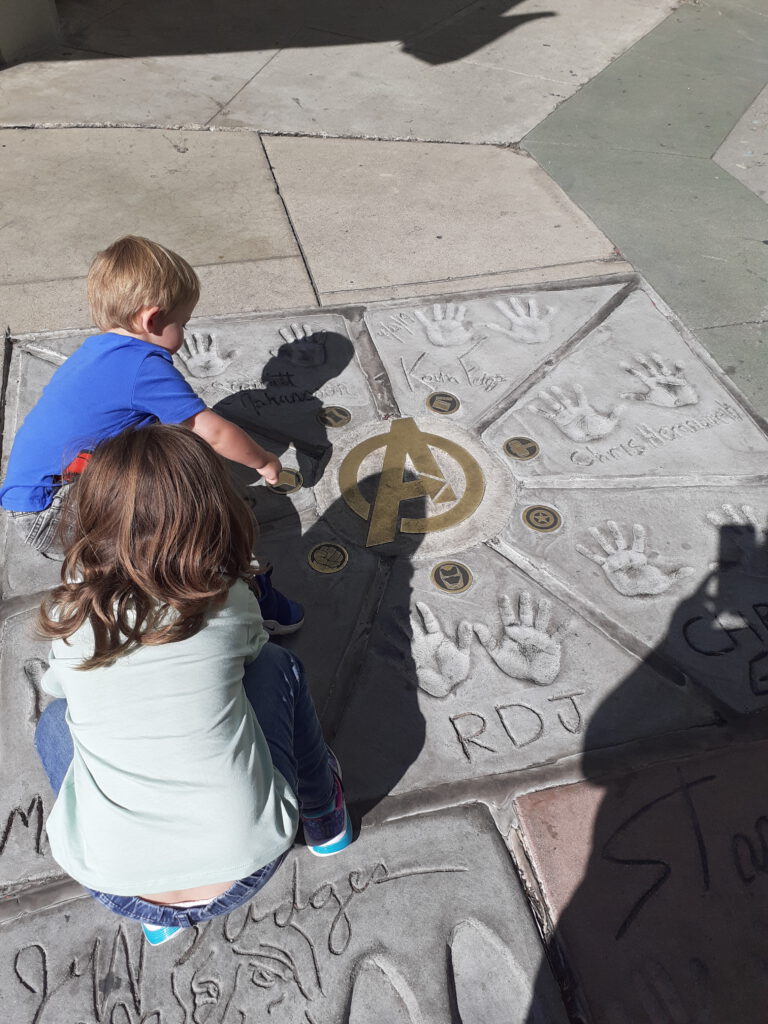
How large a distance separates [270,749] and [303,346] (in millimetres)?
2173

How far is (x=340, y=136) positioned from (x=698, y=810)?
14.9 ft

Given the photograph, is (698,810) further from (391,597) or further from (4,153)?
(4,153)

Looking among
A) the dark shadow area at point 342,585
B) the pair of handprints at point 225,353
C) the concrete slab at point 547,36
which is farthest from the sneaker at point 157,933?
the concrete slab at point 547,36

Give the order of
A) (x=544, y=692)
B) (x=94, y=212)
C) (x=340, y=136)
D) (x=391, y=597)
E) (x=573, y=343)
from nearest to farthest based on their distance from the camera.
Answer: (x=544, y=692)
(x=391, y=597)
(x=573, y=343)
(x=94, y=212)
(x=340, y=136)

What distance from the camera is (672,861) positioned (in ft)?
6.39

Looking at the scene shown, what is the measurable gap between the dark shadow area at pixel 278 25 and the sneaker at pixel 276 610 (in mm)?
5253

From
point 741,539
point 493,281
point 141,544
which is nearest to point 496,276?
point 493,281

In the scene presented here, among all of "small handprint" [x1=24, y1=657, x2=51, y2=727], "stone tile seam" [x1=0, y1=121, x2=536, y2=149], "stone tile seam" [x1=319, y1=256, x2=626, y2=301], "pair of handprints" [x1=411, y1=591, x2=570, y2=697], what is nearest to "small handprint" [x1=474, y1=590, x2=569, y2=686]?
"pair of handprints" [x1=411, y1=591, x2=570, y2=697]

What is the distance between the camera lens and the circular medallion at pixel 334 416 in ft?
10.2

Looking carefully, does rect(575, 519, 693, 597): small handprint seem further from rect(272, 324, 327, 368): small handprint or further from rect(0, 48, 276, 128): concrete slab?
rect(0, 48, 276, 128): concrete slab

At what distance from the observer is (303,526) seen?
108 inches

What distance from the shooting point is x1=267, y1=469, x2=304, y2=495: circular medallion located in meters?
2.84

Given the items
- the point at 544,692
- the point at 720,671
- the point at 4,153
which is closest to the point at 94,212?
the point at 4,153

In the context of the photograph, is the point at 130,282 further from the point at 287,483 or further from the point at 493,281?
the point at 493,281
